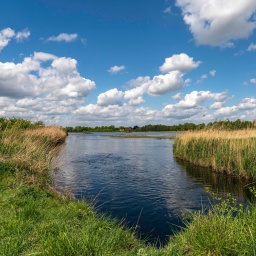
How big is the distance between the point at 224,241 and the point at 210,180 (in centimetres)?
1203

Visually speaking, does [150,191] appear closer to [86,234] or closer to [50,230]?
[50,230]

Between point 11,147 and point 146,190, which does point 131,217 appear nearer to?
point 146,190

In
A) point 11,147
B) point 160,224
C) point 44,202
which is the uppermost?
point 11,147

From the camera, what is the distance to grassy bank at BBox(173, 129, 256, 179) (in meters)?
15.7

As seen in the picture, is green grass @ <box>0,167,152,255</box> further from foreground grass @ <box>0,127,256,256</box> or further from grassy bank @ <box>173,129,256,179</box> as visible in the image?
grassy bank @ <box>173,129,256,179</box>

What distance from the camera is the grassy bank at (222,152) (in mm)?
15711

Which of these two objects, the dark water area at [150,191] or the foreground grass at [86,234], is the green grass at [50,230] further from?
the dark water area at [150,191]

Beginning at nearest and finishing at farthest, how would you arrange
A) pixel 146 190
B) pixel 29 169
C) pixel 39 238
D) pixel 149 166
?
1. pixel 39 238
2. pixel 29 169
3. pixel 146 190
4. pixel 149 166

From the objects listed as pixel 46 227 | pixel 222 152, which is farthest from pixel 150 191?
pixel 46 227

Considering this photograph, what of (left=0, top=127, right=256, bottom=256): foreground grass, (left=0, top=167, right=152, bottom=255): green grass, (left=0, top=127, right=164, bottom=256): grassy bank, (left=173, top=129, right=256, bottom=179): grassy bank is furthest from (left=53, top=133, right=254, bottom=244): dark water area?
(left=0, top=167, right=152, bottom=255): green grass

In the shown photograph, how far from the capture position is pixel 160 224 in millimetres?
8977

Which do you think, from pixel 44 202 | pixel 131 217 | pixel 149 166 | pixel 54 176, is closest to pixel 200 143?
pixel 149 166

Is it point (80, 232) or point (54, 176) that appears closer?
point (80, 232)

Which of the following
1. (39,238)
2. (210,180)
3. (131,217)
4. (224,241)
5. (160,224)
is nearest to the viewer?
(224,241)
